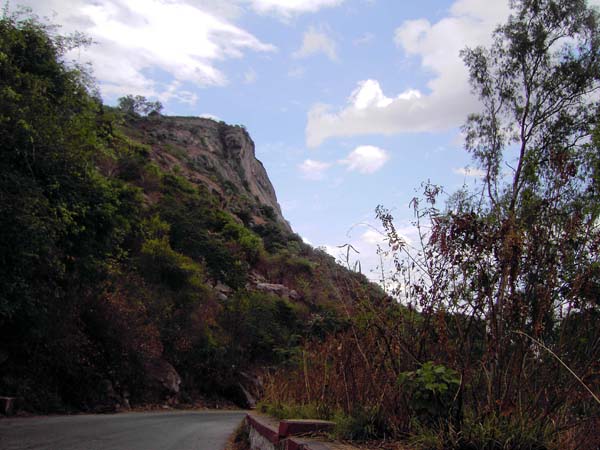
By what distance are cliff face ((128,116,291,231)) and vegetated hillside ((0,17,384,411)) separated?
22538 mm

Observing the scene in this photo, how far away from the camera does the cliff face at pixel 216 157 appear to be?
68.2 metres

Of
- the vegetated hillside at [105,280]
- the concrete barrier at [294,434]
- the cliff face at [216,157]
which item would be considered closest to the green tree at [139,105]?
the cliff face at [216,157]

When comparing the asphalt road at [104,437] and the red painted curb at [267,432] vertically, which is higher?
the red painted curb at [267,432]

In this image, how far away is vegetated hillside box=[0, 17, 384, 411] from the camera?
11516 millimetres

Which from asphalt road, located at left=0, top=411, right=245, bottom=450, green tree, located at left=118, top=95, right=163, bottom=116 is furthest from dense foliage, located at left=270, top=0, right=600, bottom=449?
green tree, located at left=118, top=95, right=163, bottom=116

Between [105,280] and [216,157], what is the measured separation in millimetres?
70579

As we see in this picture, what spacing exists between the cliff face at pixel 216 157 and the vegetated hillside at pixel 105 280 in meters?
22.5

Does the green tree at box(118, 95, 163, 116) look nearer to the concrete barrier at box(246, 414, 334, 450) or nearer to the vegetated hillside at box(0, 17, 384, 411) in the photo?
the vegetated hillside at box(0, 17, 384, 411)

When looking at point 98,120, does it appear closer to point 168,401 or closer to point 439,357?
point 168,401

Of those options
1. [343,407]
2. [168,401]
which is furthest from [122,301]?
[343,407]

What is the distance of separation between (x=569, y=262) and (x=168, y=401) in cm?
2263

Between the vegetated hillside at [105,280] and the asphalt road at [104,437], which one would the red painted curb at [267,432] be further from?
the asphalt road at [104,437]

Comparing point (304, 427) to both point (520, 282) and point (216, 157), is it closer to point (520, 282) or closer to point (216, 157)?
point (520, 282)

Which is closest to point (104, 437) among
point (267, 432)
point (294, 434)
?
point (267, 432)
